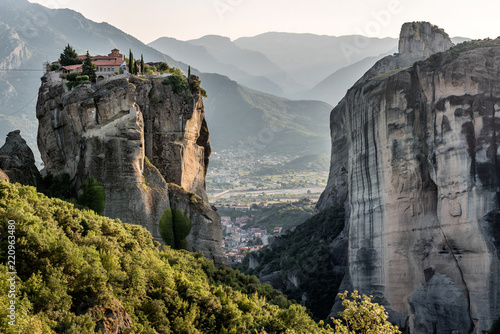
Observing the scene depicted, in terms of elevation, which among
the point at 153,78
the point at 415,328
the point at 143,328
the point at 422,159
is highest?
the point at 153,78

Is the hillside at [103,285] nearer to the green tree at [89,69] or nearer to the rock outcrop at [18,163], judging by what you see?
the rock outcrop at [18,163]

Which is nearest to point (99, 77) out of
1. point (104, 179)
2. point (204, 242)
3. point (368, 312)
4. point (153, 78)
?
point (153, 78)

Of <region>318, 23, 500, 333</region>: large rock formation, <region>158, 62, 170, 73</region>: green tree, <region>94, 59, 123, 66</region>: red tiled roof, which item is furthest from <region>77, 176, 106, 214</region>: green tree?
<region>318, 23, 500, 333</region>: large rock formation

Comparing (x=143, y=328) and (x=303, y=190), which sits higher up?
(x=303, y=190)

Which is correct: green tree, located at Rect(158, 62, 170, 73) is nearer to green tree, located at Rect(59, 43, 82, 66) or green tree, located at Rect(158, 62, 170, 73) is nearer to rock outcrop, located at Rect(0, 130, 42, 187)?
green tree, located at Rect(59, 43, 82, 66)

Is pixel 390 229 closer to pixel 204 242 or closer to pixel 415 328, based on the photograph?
pixel 415 328

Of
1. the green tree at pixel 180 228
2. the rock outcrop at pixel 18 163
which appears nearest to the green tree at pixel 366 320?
the green tree at pixel 180 228

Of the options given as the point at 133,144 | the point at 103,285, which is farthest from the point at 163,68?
the point at 103,285
